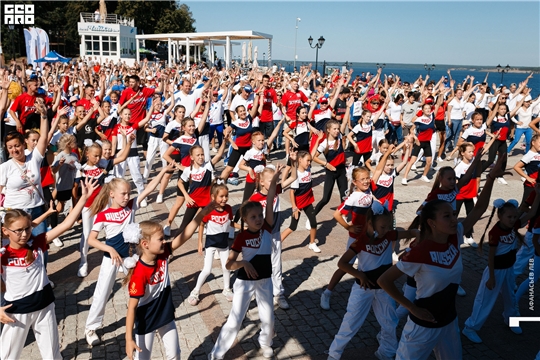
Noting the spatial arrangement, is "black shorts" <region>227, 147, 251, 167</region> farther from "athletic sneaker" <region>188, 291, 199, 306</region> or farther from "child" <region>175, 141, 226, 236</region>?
"athletic sneaker" <region>188, 291, 199, 306</region>

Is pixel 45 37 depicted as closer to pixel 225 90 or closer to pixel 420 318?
pixel 225 90

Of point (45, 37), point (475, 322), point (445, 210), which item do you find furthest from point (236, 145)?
point (45, 37)

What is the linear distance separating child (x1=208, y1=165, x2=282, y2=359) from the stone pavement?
0.44 metres

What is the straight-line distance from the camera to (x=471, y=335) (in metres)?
5.38

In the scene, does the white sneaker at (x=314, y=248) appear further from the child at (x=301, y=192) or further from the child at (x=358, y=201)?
the child at (x=358, y=201)

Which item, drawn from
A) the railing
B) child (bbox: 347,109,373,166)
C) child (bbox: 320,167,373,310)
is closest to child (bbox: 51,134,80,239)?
child (bbox: 320,167,373,310)

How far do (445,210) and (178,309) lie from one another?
11.9ft

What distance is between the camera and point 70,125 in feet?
32.8

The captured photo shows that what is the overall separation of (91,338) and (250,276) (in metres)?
2.00

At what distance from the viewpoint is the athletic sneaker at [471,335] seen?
5330 mm

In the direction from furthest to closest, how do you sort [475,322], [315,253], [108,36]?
[108,36] < [315,253] < [475,322]

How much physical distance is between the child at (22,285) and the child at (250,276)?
152cm

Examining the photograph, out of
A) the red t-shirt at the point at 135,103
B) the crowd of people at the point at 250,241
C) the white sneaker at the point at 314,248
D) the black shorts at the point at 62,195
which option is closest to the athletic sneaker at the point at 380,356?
the crowd of people at the point at 250,241

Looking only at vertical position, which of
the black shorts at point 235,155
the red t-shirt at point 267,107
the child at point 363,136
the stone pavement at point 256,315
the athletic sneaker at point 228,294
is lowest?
the stone pavement at point 256,315
